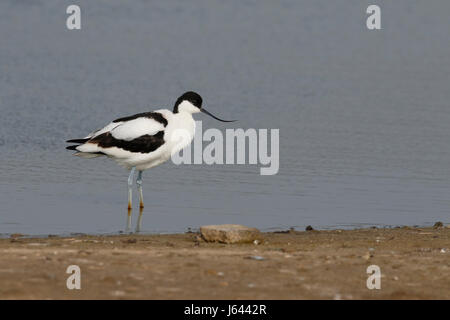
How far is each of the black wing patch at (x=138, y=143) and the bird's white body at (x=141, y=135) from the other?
1.2 inches

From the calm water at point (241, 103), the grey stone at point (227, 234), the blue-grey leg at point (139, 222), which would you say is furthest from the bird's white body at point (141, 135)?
the grey stone at point (227, 234)

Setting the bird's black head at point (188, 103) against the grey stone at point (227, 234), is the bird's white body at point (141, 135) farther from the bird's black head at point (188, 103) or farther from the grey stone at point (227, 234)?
the grey stone at point (227, 234)

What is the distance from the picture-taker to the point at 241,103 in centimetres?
2009

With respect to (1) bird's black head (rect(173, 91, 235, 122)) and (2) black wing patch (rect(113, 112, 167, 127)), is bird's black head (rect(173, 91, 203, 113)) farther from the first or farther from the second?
(2) black wing patch (rect(113, 112, 167, 127))

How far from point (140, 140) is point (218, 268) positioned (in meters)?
5.37

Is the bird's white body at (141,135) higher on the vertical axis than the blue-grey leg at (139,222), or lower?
higher

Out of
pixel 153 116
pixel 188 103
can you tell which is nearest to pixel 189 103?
pixel 188 103

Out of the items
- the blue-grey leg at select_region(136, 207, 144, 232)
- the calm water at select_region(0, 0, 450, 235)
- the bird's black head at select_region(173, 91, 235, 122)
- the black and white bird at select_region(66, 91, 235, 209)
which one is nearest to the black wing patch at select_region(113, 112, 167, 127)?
the black and white bird at select_region(66, 91, 235, 209)

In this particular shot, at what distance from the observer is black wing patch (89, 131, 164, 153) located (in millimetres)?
13086

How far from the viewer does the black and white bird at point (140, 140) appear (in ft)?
43.0

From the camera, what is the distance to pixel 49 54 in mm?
24812

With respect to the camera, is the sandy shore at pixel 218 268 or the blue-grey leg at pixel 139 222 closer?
the sandy shore at pixel 218 268

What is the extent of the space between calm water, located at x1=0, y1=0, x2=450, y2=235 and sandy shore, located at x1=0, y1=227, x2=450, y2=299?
67.4 inches
